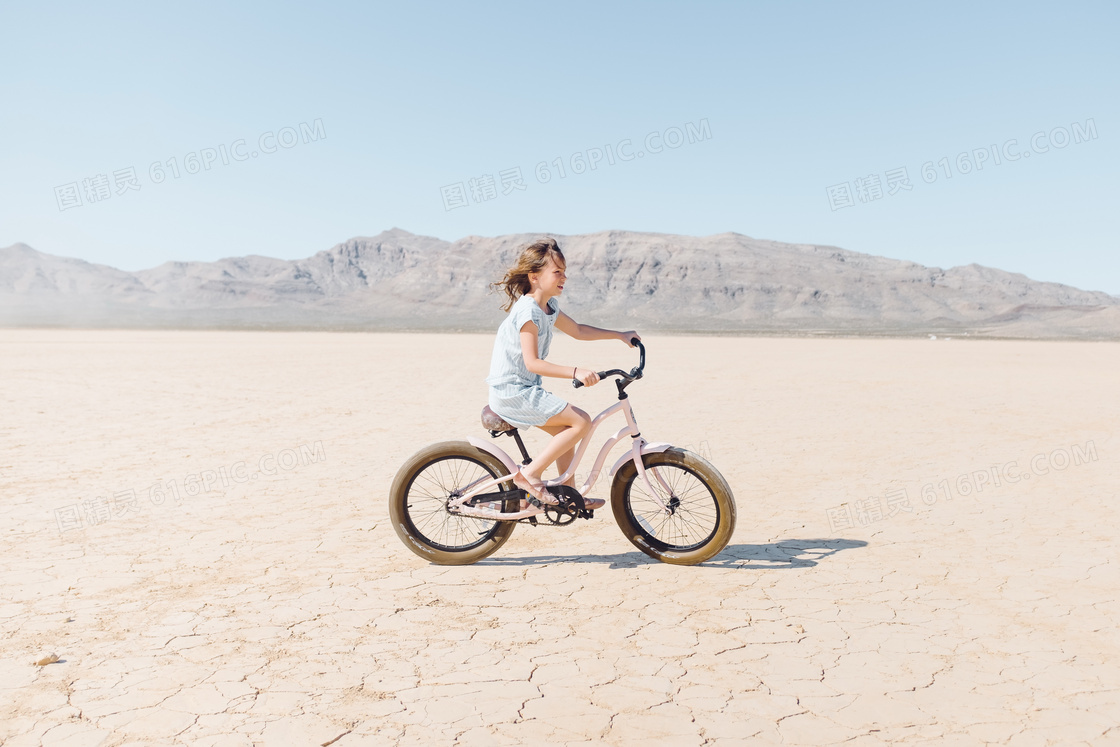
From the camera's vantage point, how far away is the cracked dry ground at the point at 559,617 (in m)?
3.12

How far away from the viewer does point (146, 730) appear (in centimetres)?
302

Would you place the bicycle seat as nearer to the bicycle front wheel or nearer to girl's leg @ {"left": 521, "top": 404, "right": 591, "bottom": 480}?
girl's leg @ {"left": 521, "top": 404, "right": 591, "bottom": 480}

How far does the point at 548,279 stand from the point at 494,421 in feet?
3.09

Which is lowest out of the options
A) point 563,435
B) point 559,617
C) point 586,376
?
point 559,617

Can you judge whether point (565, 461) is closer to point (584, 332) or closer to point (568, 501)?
point (568, 501)

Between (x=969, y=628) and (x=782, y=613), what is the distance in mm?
954

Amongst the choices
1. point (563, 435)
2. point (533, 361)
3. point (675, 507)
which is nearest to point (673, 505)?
point (675, 507)

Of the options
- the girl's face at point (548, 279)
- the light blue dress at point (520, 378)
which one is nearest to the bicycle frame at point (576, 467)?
the light blue dress at point (520, 378)

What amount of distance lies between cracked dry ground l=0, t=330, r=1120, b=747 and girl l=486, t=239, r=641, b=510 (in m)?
0.87

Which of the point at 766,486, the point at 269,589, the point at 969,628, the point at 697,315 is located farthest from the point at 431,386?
the point at 697,315

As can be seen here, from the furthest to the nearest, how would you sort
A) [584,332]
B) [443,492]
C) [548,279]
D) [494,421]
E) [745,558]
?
[443,492] < [745,558] < [584,332] < [494,421] < [548,279]

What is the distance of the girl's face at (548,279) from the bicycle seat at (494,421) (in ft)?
2.62

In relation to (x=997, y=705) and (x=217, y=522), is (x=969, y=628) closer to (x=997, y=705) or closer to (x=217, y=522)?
(x=997, y=705)

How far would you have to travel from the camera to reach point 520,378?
15.3 feet
